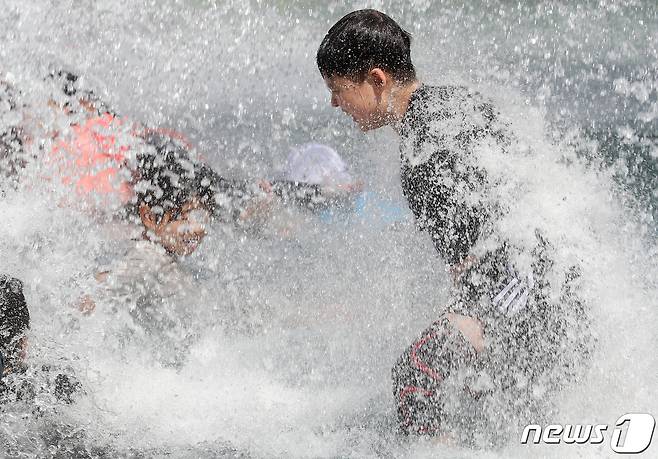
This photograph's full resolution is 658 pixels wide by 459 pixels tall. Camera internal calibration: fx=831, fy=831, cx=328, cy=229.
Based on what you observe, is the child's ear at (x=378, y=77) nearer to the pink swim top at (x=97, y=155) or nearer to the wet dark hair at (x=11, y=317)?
the pink swim top at (x=97, y=155)

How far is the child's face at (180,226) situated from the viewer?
3.24 m

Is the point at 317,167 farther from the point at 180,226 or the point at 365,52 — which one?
the point at 365,52

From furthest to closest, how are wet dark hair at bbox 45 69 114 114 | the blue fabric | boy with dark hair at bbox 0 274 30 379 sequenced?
the blue fabric → wet dark hair at bbox 45 69 114 114 → boy with dark hair at bbox 0 274 30 379

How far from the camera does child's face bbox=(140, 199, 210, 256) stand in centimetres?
324

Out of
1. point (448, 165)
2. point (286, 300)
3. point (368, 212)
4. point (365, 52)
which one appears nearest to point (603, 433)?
point (448, 165)

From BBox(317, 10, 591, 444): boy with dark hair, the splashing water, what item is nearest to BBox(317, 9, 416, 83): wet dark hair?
BBox(317, 10, 591, 444): boy with dark hair

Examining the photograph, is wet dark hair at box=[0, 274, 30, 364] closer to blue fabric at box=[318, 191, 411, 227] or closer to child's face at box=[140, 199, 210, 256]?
child's face at box=[140, 199, 210, 256]

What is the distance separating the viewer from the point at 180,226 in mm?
3258

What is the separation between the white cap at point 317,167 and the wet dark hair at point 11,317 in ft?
8.53

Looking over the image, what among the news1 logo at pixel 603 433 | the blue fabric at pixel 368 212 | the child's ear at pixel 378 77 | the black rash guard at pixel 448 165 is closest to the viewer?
the black rash guard at pixel 448 165

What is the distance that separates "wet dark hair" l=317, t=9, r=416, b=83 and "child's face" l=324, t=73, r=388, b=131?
0.02 metres

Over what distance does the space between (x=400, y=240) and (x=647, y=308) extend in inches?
49.5

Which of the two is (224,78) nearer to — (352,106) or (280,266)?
(280,266)

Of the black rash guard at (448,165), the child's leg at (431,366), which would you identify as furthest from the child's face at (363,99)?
the child's leg at (431,366)
